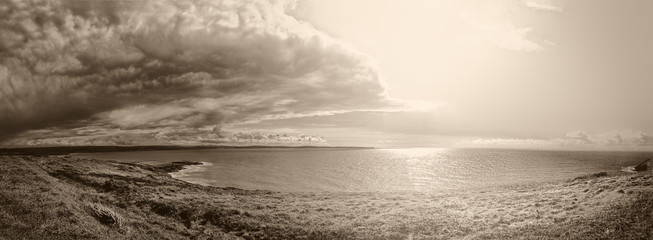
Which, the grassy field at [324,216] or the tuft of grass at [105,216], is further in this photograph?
the tuft of grass at [105,216]

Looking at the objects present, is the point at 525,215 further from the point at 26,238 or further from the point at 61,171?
the point at 61,171

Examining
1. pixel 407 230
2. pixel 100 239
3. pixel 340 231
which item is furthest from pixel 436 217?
pixel 100 239

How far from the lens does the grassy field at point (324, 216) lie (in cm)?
2212

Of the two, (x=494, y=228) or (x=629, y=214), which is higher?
(x=629, y=214)

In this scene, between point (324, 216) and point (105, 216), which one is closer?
point (105, 216)

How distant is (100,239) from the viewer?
2006 cm

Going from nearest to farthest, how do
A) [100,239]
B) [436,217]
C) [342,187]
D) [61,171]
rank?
[100,239] → [436,217] → [61,171] → [342,187]

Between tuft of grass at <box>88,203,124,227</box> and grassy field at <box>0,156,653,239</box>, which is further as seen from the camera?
tuft of grass at <box>88,203,124,227</box>

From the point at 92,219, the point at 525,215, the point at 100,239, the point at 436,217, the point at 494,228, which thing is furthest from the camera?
the point at 436,217

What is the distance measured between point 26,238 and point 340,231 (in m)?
20.1

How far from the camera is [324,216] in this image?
33.6m

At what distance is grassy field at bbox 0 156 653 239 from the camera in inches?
871

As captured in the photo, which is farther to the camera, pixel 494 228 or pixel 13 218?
pixel 494 228

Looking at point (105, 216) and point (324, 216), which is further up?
point (105, 216)
